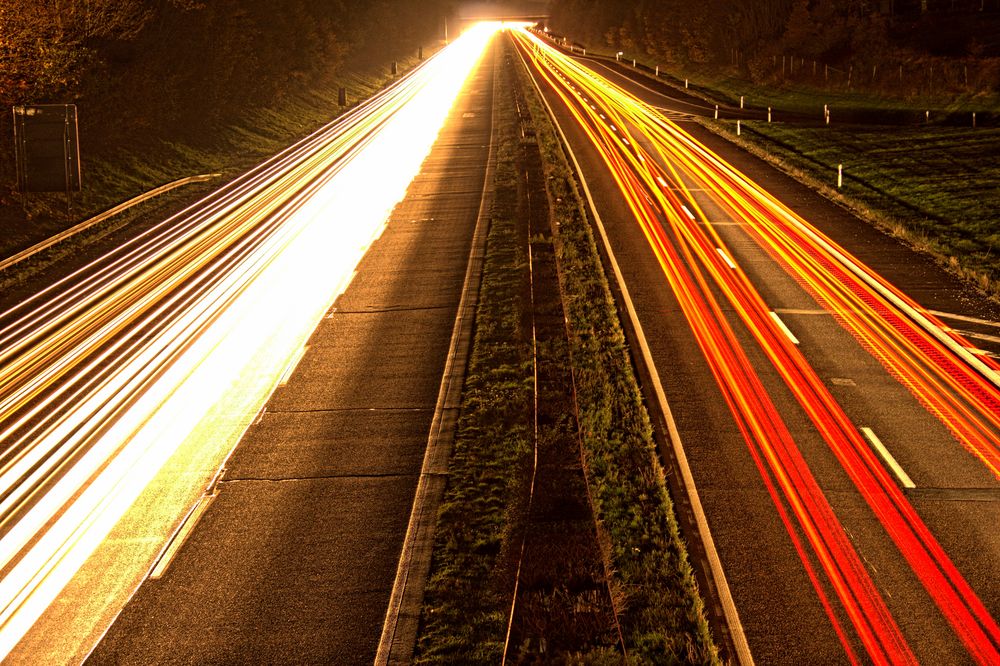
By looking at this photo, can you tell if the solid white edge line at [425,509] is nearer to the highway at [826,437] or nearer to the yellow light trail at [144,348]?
the yellow light trail at [144,348]

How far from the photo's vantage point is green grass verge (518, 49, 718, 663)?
9.45 m

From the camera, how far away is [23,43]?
25.5 meters

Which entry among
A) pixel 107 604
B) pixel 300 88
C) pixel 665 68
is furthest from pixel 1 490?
pixel 665 68

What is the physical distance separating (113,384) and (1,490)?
13.4 feet

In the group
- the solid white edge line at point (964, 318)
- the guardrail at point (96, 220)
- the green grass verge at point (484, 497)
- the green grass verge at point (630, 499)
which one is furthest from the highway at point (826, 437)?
the guardrail at point (96, 220)

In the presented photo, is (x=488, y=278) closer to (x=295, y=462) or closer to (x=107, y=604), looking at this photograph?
(x=295, y=462)

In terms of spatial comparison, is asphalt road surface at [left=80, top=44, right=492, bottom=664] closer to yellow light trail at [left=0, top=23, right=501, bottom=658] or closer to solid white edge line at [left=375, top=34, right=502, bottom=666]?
solid white edge line at [left=375, top=34, right=502, bottom=666]

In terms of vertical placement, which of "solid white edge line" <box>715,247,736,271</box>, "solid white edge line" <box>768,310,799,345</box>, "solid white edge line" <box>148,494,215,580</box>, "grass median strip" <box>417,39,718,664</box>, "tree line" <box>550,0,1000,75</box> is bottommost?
"solid white edge line" <box>148,494,215,580</box>

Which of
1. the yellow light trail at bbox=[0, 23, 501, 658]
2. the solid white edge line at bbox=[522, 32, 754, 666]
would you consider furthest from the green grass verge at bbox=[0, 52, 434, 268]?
the solid white edge line at bbox=[522, 32, 754, 666]

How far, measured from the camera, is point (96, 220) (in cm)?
2831

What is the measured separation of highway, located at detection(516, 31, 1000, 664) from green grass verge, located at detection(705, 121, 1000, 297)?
279cm

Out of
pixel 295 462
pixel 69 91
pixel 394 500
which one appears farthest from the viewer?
pixel 69 91

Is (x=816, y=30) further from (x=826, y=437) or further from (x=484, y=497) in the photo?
(x=484, y=497)

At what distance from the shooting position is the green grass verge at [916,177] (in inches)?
984
